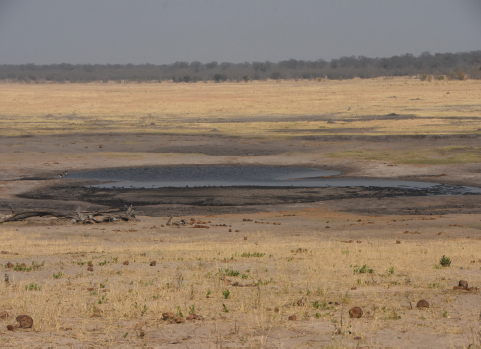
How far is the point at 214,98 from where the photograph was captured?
96312mm

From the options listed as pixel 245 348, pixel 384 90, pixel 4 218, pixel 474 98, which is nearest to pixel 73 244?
pixel 4 218

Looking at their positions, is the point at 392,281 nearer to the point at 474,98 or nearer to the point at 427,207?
the point at 427,207

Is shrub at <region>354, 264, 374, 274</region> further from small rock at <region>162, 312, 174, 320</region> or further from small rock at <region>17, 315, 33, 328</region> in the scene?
small rock at <region>17, 315, 33, 328</region>

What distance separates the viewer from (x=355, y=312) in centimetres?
839

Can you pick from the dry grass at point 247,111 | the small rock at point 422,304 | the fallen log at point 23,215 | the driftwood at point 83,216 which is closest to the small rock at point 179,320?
the small rock at point 422,304

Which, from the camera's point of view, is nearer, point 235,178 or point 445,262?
A: point 445,262

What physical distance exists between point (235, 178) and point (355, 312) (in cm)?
2557

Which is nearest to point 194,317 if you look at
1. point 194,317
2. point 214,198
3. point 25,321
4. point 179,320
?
point 194,317

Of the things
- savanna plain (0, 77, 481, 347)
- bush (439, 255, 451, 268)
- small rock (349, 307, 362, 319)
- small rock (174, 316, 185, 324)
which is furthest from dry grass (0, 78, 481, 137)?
small rock (174, 316, 185, 324)

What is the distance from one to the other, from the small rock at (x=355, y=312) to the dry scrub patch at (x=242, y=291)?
77mm

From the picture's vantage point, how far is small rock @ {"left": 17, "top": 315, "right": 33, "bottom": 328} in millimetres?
7879

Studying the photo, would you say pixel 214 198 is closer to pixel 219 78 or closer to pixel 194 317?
pixel 194 317

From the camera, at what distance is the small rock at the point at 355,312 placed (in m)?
8.38

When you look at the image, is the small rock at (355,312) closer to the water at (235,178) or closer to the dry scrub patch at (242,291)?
the dry scrub patch at (242,291)
